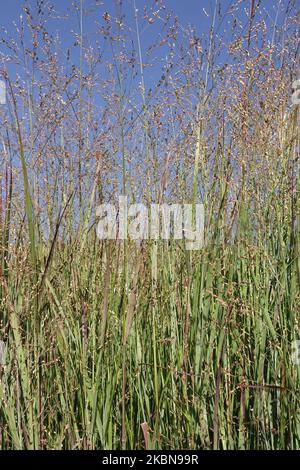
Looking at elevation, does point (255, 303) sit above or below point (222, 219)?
below

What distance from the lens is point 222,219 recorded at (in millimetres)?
1914

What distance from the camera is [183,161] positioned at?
84.2 inches

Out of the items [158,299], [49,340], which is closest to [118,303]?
[158,299]

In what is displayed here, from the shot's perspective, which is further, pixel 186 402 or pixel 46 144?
pixel 46 144

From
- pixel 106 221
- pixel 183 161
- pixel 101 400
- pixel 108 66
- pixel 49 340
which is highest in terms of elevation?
pixel 108 66

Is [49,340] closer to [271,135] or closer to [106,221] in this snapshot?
[106,221]
